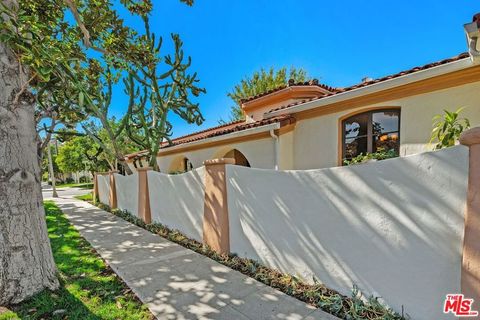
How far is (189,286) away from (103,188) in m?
13.6

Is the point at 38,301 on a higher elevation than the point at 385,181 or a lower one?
lower

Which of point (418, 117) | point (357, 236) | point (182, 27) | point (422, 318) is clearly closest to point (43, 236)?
point (357, 236)

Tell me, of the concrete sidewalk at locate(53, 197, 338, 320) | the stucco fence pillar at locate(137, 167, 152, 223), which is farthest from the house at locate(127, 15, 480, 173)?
the concrete sidewalk at locate(53, 197, 338, 320)

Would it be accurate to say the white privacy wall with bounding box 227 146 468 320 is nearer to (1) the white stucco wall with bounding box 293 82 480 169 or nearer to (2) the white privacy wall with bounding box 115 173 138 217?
(1) the white stucco wall with bounding box 293 82 480 169

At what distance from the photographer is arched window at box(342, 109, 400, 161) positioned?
6121 mm

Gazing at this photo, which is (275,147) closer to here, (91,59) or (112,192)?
(91,59)

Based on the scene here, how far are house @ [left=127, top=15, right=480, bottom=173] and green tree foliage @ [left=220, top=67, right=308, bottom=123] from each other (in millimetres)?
19553

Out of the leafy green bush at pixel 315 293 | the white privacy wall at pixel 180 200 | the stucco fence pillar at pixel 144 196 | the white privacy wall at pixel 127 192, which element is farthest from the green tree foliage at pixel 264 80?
the leafy green bush at pixel 315 293

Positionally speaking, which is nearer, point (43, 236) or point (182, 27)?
point (43, 236)

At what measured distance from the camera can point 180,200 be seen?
707 cm

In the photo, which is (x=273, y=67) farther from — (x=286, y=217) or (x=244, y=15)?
(x=286, y=217)

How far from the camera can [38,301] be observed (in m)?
3.62

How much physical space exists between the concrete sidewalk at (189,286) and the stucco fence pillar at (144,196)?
6.64 ft

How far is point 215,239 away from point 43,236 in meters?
3.26
